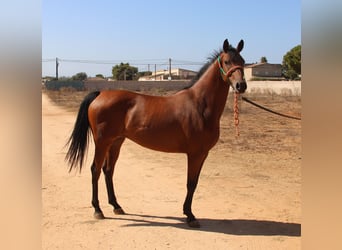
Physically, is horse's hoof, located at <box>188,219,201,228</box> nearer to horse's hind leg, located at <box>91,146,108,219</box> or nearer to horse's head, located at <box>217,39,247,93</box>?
horse's hind leg, located at <box>91,146,108,219</box>

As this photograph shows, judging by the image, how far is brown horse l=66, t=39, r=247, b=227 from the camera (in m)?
3.99

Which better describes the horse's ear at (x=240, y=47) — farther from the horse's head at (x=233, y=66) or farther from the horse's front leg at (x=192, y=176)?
the horse's front leg at (x=192, y=176)

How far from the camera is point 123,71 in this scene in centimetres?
5866

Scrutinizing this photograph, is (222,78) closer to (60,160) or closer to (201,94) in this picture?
(201,94)

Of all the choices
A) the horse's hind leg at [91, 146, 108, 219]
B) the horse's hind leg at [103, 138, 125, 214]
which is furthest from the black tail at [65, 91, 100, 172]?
the horse's hind leg at [103, 138, 125, 214]

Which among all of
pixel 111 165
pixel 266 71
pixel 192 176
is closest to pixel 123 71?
pixel 266 71

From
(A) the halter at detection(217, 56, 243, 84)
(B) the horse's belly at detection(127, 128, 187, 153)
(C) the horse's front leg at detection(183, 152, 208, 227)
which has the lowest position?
(C) the horse's front leg at detection(183, 152, 208, 227)

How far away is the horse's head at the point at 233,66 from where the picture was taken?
11.8 ft

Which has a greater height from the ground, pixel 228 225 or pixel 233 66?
pixel 233 66

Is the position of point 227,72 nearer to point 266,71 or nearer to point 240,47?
point 240,47

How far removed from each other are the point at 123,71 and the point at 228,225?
185ft
